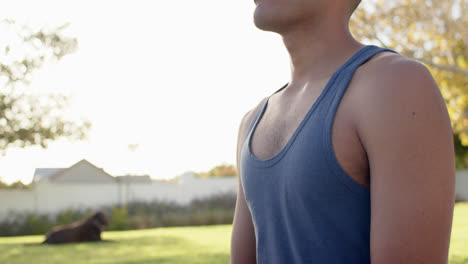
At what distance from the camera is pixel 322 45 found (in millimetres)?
1431

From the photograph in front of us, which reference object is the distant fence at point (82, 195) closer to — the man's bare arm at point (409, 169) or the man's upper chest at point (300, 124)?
the man's upper chest at point (300, 124)

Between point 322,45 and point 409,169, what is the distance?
50 centimetres

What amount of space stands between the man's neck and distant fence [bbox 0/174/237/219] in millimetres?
21905

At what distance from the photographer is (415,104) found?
3.62ft

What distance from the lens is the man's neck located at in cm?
140

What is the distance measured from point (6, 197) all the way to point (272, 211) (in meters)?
23.8

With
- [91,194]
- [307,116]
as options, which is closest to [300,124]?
[307,116]

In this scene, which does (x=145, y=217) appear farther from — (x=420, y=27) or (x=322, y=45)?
(x=322, y=45)

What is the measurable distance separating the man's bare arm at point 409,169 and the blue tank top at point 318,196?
7 cm

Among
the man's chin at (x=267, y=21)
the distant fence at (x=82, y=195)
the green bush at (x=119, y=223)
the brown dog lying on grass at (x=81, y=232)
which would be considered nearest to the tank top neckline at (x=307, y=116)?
the man's chin at (x=267, y=21)

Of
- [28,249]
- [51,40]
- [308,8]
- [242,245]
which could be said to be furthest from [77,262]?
[51,40]

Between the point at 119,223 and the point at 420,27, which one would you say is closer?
the point at 420,27

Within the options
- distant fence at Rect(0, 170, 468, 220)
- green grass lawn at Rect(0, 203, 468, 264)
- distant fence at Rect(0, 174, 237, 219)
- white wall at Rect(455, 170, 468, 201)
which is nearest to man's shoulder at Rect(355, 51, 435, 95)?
green grass lawn at Rect(0, 203, 468, 264)

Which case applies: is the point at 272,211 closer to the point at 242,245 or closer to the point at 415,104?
the point at 242,245
